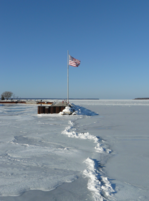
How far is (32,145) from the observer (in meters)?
6.11

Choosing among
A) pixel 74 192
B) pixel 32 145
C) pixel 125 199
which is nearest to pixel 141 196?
→ pixel 125 199

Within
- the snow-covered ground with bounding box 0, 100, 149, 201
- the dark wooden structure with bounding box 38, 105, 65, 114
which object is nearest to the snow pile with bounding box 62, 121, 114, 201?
the snow-covered ground with bounding box 0, 100, 149, 201

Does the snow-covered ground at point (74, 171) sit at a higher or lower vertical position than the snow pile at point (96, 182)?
lower

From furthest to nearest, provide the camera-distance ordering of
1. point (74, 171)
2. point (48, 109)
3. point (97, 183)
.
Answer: point (48, 109), point (74, 171), point (97, 183)

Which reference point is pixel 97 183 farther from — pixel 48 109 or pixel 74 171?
pixel 48 109

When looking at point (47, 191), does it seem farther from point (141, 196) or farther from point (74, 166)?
point (141, 196)

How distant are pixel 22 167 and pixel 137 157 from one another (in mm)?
2899

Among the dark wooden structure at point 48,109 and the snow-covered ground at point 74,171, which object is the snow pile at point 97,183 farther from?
the dark wooden structure at point 48,109

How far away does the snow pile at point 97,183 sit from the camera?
2.95 metres

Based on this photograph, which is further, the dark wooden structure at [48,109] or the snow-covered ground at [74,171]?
the dark wooden structure at [48,109]

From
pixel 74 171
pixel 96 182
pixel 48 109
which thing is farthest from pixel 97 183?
pixel 48 109

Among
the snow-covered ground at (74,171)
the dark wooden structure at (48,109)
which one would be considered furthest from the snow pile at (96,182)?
the dark wooden structure at (48,109)

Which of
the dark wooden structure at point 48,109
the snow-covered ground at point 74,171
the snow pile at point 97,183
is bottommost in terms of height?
the snow-covered ground at point 74,171

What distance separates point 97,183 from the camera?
10.8 ft
